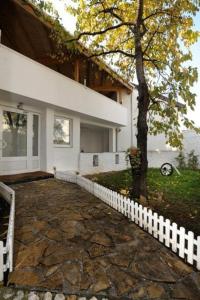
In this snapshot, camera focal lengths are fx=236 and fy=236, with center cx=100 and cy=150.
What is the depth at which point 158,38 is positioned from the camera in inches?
353

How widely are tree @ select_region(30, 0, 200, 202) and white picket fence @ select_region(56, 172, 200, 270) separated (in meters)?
1.26

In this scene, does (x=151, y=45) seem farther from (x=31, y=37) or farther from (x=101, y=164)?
(x=101, y=164)

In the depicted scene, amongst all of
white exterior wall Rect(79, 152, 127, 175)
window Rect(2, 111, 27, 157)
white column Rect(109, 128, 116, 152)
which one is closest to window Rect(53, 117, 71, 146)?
white exterior wall Rect(79, 152, 127, 175)

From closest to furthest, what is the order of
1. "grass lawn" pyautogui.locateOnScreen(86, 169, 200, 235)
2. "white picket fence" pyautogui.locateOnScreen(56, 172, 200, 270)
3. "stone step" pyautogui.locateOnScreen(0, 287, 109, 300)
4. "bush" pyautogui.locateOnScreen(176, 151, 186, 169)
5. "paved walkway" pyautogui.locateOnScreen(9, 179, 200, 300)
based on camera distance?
"stone step" pyautogui.locateOnScreen(0, 287, 109, 300) → "paved walkway" pyautogui.locateOnScreen(9, 179, 200, 300) → "white picket fence" pyautogui.locateOnScreen(56, 172, 200, 270) → "grass lawn" pyautogui.locateOnScreen(86, 169, 200, 235) → "bush" pyautogui.locateOnScreen(176, 151, 186, 169)

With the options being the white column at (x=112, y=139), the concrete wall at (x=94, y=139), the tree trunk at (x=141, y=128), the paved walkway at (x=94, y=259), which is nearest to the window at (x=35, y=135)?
the paved walkway at (x=94, y=259)

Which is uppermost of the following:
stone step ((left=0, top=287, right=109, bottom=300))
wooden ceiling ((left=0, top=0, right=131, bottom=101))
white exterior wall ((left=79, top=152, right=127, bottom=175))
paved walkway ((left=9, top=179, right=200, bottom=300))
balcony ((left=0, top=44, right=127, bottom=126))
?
wooden ceiling ((left=0, top=0, right=131, bottom=101))

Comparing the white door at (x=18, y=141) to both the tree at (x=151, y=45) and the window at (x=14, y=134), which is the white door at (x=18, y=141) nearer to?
the window at (x=14, y=134)

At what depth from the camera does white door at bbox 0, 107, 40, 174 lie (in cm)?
944

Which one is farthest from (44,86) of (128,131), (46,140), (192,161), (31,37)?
(192,161)

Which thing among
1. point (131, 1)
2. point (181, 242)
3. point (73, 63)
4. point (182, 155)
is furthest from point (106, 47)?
point (182, 155)

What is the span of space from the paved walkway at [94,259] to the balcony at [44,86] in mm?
4787

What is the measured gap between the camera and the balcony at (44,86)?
8.12 metres

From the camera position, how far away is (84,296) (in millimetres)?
3023

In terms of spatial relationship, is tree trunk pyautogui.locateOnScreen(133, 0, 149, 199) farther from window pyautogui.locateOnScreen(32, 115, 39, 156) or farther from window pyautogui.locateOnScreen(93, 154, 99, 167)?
window pyautogui.locateOnScreen(93, 154, 99, 167)
